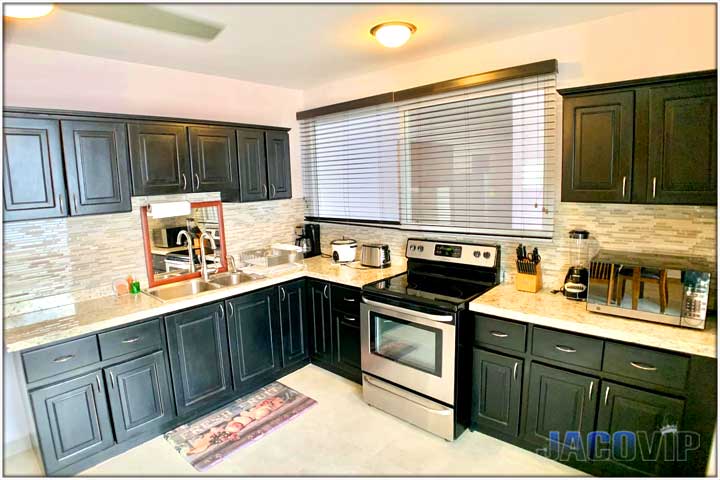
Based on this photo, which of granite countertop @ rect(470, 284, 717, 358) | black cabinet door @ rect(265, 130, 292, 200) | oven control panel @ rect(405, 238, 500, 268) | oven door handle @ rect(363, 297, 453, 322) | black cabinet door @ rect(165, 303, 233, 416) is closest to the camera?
granite countertop @ rect(470, 284, 717, 358)

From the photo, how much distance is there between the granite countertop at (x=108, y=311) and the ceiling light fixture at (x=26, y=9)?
162 centimetres

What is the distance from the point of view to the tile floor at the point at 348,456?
2.30m

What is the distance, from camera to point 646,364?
192 cm

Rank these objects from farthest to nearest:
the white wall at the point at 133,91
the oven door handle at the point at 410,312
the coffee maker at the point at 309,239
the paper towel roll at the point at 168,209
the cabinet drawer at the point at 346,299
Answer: the coffee maker at the point at 309,239
the cabinet drawer at the point at 346,299
the paper towel roll at the point at 168,209
the white wall at the point at 133,91
the oven door handle at the point at 410,312

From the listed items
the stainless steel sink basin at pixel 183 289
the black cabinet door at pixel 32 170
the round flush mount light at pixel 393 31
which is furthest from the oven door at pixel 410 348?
the black cabinet door at pixel 32 170

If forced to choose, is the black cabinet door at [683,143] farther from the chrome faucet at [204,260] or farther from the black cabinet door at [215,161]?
the chrome faucet at [204,260]

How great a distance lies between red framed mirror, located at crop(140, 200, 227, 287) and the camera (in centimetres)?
308

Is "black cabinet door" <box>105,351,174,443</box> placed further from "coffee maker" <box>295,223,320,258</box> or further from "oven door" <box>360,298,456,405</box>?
"coffee maker" <box>295,223,320,258</box>

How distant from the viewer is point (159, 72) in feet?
10.1

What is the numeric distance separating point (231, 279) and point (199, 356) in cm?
75

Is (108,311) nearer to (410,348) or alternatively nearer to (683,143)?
(410,348)

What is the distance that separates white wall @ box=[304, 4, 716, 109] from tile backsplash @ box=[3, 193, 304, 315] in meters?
2.43

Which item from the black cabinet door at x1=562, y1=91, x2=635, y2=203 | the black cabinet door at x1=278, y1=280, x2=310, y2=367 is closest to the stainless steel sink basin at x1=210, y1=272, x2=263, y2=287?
→ the black cabinet door at x1=278, y1=280, x2=310, y2=367

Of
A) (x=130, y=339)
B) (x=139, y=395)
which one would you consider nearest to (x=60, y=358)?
(x=130, y=339)
